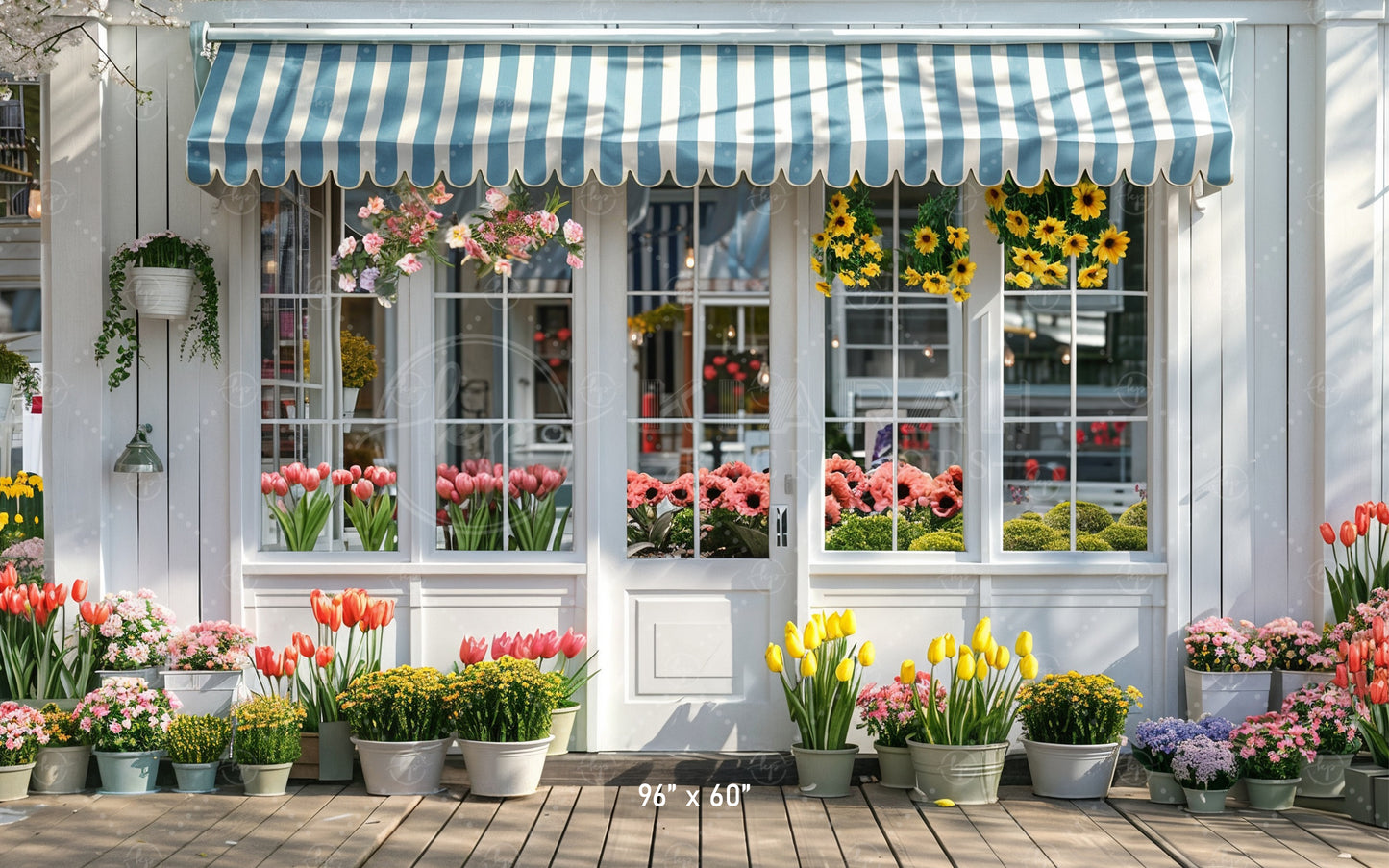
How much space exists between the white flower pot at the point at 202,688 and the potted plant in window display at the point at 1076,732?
328cm

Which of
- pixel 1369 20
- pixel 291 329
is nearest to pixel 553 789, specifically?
pixel 291 329

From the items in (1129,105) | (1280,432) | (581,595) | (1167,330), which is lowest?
(581,595)

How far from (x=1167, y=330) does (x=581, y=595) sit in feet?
9.12

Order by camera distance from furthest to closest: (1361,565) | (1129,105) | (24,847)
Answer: (1361,565), (1129,105), (24,847)

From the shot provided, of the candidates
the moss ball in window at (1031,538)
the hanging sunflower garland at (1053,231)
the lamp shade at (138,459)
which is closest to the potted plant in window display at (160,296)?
the lamp shade at (138,459)

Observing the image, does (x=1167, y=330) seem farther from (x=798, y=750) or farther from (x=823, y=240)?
(x=798, y=750)

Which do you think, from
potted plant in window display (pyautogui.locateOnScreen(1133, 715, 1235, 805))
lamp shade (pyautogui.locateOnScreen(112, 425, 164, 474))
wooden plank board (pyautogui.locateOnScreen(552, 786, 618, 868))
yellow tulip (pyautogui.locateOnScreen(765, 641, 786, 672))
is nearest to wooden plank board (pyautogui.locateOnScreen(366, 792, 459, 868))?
wooden plank board (pyautogui.locateOnScreen(552, 786, 618, 868))

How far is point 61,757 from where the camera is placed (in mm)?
5027

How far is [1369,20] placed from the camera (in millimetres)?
5344

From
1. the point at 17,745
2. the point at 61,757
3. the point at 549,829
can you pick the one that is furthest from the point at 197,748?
the point at 549,829

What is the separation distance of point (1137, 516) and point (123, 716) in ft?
14.2

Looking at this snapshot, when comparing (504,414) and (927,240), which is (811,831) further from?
(927,240)

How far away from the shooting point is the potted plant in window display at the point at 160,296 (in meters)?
5.29

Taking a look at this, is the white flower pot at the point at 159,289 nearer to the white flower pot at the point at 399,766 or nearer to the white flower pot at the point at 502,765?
the white flower pot at the point at 399,766
